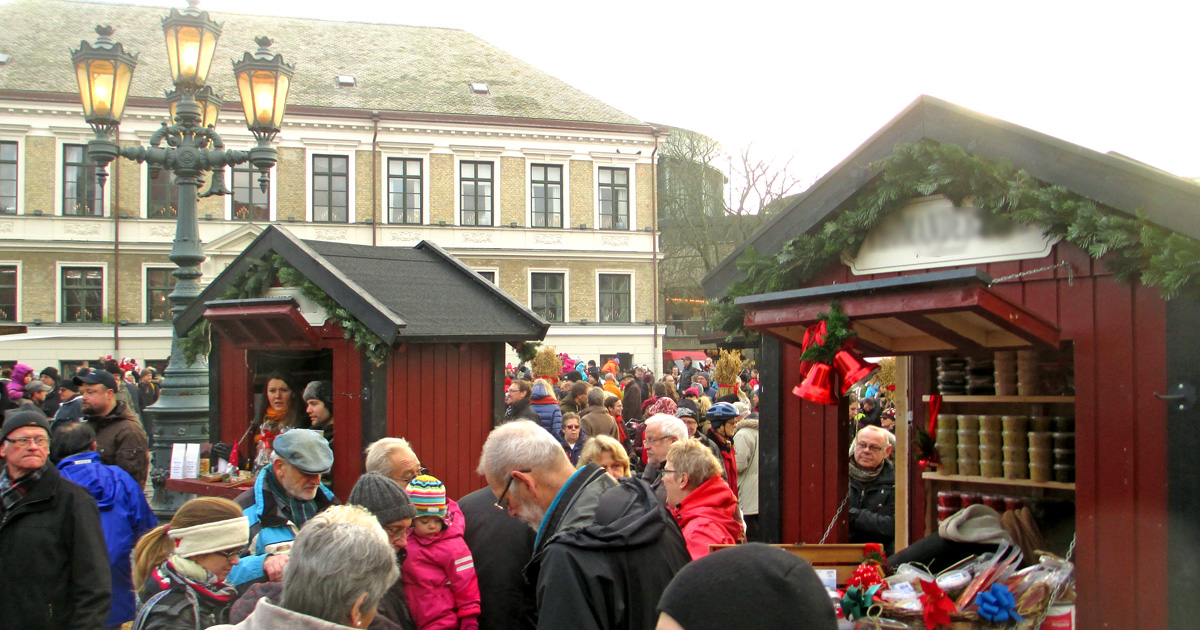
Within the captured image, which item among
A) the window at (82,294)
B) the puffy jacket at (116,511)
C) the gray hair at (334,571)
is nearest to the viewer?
the gray hair at (334,571)

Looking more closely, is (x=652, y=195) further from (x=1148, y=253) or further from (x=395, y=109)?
(x=1148, y=253)

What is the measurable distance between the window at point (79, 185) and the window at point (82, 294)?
1908mm

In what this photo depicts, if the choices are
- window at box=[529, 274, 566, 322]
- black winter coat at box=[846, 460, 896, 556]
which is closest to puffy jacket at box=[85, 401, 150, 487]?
black winter coat at box=[846, 460, 896, 556]

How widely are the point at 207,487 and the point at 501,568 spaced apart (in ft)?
13.0

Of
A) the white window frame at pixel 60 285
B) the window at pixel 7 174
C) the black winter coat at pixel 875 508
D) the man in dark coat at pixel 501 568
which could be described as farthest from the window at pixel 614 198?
the man in dark coat at pixel 501 568

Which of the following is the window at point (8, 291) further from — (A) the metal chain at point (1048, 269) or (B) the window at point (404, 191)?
(A) the metal chain at point (1048, 269)

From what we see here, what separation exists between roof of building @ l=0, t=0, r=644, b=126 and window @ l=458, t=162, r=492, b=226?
1.93 metres

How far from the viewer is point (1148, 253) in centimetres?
404

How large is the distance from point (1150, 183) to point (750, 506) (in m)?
4.02

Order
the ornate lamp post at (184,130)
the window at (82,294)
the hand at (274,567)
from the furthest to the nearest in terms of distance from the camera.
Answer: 1. the window at (82,294)
2. the ornate lamp post at (184,130)
3. the hand at (274,567)

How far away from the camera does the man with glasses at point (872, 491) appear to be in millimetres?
5605

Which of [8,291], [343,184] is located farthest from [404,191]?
[8,291]

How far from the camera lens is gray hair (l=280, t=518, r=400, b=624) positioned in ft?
7.94

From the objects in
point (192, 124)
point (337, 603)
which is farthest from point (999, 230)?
point (192, 124)
